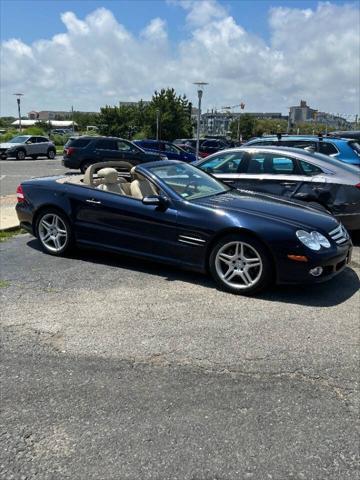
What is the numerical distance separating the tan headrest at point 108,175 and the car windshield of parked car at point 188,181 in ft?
2.36

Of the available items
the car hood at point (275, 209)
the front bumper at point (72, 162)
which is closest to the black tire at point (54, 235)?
the car hood at point (275, 209)

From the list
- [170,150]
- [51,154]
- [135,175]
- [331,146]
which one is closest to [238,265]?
[135,175]

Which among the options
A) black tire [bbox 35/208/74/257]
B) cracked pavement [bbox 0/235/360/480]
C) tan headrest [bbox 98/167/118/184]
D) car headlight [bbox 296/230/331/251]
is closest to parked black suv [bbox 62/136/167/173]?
tan headrest [bbox 98/167/118/184]

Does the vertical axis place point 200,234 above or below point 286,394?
above

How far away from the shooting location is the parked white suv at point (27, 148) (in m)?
29.9

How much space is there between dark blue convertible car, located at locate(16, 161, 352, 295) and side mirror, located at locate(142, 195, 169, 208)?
0.04 feet

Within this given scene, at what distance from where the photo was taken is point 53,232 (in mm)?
6312

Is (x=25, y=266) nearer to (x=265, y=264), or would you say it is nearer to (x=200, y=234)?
(x=200, y=234)

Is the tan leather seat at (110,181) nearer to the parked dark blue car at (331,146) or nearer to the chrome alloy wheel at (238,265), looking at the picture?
the chrome alloy wheel at (238,265)

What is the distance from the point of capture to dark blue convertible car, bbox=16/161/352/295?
483cm

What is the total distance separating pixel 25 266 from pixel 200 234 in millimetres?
2208

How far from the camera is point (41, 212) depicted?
6.35m

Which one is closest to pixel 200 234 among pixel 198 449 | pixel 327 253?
pixel 327 253

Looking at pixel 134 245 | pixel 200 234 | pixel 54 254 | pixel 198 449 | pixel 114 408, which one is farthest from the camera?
pixel 54 254
